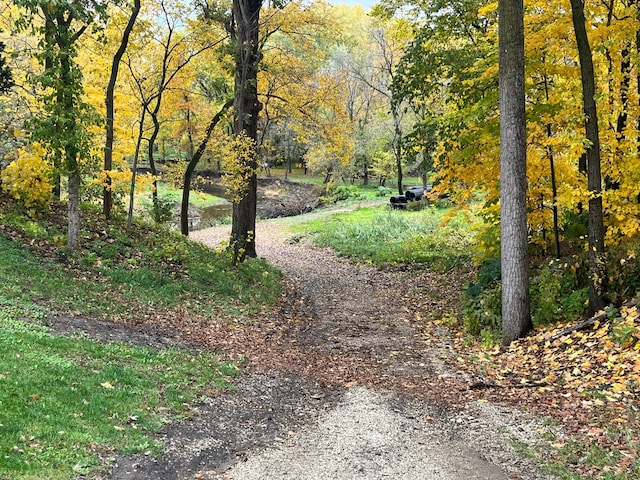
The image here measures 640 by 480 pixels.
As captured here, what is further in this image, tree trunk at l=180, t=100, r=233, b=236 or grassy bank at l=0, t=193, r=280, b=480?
tree trunk at l=180, t=100, r=233, b=236

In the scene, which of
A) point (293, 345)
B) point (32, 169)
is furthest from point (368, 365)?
point (32, 169)

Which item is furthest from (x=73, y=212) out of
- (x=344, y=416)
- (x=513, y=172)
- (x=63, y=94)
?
(x=513, y=172)

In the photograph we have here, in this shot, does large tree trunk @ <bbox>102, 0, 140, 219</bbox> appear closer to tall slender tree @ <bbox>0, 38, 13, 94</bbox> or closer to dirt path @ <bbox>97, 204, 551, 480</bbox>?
tall slender tree @ <bbox>0, 38, 13, 94</bbox>

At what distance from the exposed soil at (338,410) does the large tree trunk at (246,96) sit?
142 inches

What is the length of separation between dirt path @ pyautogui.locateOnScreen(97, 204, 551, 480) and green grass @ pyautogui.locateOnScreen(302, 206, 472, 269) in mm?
5582

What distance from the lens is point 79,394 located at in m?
5.10

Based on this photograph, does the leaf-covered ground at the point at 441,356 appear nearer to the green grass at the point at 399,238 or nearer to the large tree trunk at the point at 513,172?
the large tree trunk at the point at 513,172

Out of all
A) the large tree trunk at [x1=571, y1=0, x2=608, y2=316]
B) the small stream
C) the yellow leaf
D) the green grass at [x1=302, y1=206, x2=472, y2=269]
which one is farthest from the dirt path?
the small stream

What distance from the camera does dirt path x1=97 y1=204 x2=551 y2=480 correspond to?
462cm

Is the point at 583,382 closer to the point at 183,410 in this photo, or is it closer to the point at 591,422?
the point at 591,422

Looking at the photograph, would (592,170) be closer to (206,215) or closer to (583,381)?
(583,381)

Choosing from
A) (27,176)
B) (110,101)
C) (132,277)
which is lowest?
(132,277)

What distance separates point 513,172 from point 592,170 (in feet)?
3.56

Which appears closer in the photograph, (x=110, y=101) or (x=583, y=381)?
(x=583, y=381)
